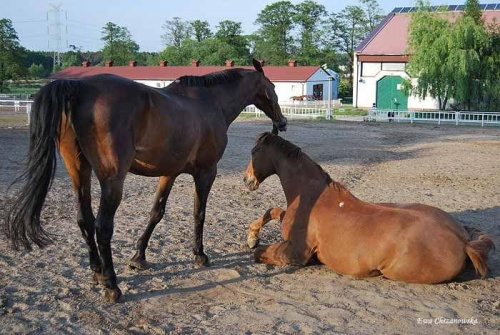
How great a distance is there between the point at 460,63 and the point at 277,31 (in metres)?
45.3

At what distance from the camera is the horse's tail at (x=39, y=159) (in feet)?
12.7

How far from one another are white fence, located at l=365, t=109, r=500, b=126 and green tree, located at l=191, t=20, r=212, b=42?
56.6 metres

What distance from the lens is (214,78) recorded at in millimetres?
Answer: 5594

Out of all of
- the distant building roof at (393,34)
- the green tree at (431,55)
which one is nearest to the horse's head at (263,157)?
the green tree at (431,55)

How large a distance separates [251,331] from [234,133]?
16.7 metres

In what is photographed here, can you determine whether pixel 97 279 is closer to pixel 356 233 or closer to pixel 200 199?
pixel 200 199

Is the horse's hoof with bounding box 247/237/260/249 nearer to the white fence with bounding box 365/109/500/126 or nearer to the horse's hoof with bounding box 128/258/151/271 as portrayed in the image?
the horse's hoof with bounding box 128/258/151/271

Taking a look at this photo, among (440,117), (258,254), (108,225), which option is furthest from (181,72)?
(108,225)

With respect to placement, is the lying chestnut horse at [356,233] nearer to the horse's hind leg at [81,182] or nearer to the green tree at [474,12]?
the horse's hind leg at [81,182]

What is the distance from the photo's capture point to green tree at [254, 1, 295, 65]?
68.8 meters

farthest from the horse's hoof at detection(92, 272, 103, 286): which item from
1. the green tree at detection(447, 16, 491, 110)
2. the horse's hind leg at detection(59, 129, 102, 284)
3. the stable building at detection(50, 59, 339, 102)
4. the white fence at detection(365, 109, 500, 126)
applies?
the stable building at detection(50, 59, 339, 102)

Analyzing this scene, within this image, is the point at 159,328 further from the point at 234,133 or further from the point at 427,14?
the point at 427,14

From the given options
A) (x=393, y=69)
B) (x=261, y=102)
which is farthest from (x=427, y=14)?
(x=261, y=102)

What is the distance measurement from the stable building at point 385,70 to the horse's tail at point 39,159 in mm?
32473
